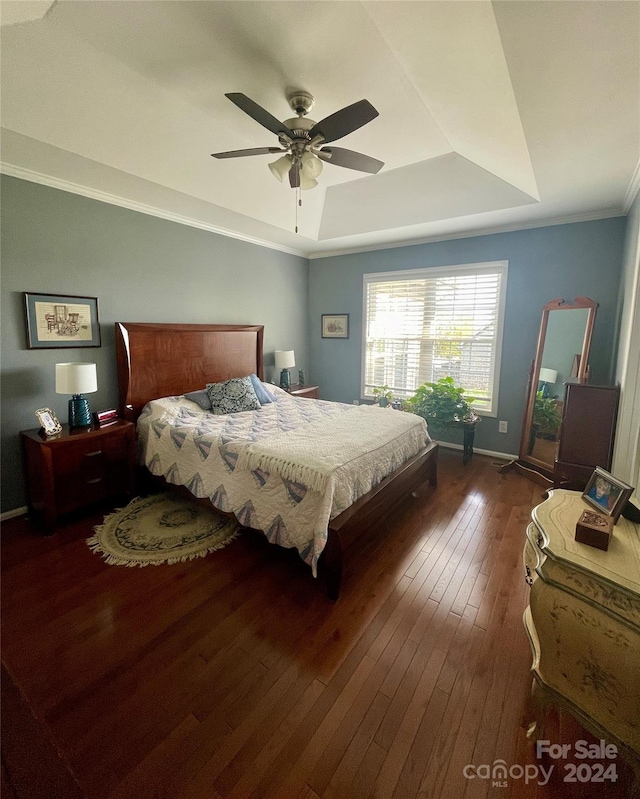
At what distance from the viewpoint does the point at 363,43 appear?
1.70 metres

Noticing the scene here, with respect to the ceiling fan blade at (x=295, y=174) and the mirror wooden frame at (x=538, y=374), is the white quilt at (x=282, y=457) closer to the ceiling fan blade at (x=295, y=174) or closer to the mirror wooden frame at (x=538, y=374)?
the mirror wooden frame at (x=538, y=374)

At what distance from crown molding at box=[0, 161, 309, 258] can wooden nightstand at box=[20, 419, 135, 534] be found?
1825 mm

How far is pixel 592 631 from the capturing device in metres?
1.03

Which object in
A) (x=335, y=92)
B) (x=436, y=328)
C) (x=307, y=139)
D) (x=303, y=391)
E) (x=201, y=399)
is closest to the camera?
(x=307, y=139)

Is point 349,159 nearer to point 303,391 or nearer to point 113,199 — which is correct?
point 113,199

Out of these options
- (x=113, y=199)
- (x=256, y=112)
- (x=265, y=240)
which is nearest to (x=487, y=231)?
(x=265, y=240)

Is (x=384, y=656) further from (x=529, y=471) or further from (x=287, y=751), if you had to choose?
(x=529, y=471)

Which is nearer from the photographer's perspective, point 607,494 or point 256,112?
point 607,494

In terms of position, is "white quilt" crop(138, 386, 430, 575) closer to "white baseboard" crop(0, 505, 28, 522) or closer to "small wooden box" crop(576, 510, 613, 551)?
"white baseboard" crop(0, 505, 28, 522)

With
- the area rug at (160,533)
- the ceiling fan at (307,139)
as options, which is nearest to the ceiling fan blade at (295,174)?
the ceiling fan at (307,139)

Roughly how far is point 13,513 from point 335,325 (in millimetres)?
4055

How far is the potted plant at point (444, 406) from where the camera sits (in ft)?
12.4

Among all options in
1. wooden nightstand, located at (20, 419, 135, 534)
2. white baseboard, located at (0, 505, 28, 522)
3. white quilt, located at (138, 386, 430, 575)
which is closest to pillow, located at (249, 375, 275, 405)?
white quilt, located at (138, 386, 430, 575)

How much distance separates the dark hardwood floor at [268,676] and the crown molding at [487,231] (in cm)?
312
